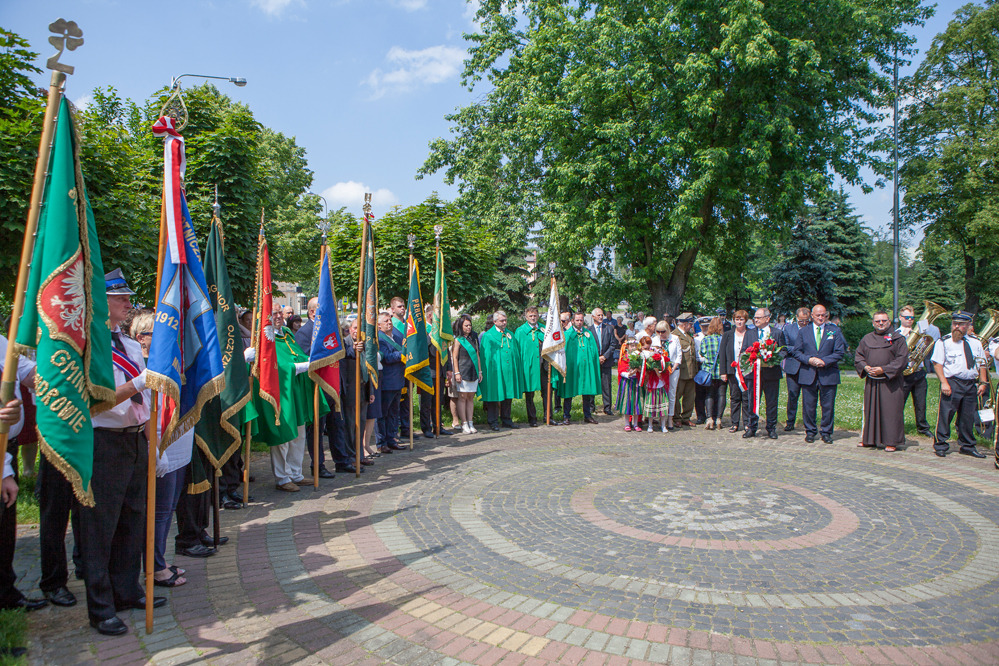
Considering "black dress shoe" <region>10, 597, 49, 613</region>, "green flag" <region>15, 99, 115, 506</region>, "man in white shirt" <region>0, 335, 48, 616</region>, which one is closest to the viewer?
"green flag" <region>15, 99, 115, 506</region>

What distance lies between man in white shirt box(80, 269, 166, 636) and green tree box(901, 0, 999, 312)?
3134 cm

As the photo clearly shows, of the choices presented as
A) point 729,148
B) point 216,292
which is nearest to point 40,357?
point 216,292

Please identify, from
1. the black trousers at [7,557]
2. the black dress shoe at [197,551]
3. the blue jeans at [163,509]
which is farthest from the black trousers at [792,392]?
the black trousers at [7,557]

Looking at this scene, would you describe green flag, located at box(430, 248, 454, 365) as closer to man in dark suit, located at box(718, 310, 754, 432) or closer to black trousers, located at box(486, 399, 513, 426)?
black trousers, located at box(486, 399, 513, 426)

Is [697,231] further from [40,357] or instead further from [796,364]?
[40,357]

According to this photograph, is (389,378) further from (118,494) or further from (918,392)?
(918,392)

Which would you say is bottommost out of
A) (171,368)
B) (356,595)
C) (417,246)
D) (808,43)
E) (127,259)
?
(356,595)

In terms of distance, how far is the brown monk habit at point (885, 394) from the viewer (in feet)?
33.0

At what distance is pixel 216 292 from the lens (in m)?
5.93

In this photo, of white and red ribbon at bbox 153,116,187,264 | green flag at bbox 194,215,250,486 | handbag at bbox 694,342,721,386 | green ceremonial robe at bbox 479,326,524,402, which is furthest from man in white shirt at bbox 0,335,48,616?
handbag at bbox 694,342,721,386

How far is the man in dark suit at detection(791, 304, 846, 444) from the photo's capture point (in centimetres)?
1066

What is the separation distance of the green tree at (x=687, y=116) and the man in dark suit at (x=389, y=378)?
12.9 meters

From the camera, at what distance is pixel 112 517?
4043 millimetres

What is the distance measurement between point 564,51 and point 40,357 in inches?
891
